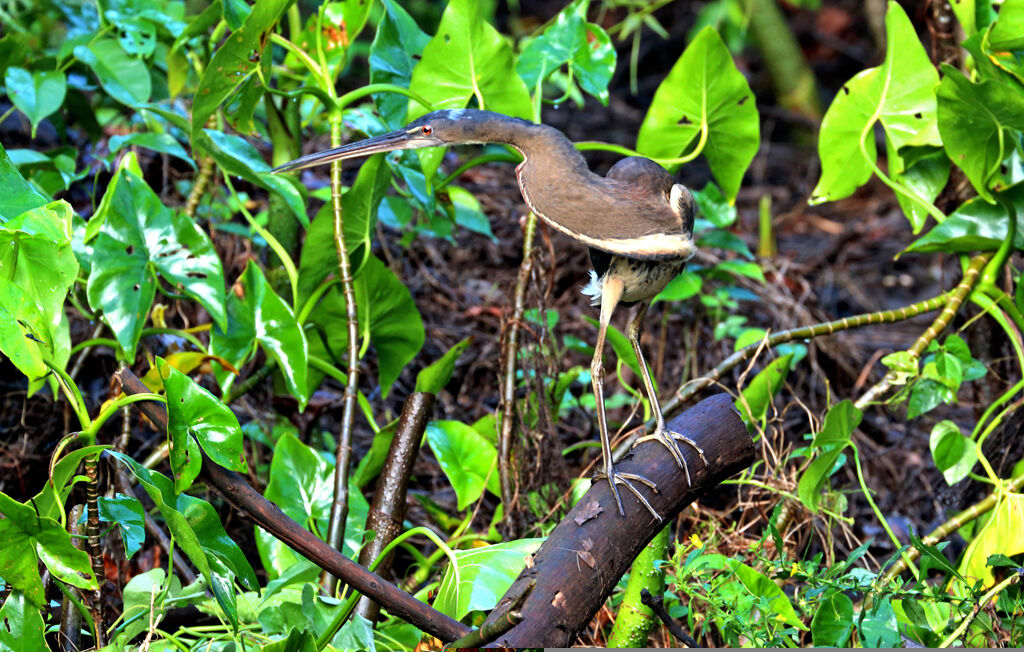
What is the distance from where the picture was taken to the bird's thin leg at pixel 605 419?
4.84 ft

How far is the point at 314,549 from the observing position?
1.41 metres

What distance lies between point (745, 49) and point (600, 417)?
4616 millimetres

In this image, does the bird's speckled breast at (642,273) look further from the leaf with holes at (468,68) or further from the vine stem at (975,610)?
the vine stem at (975,610)

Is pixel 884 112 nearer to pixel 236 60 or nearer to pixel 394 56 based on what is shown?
pixel 394 56

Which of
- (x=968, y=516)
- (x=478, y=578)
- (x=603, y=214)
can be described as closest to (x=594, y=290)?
(x=603, y=214)

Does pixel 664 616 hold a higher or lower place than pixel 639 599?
higher

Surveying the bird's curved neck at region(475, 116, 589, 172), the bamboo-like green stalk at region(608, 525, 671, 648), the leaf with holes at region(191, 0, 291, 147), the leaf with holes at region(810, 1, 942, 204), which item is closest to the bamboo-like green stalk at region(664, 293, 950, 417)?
the leaf with holes at region(810, 1, 942, 204)

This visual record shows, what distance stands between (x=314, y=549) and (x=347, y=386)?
2.17 feet

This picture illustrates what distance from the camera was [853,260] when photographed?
4012mm

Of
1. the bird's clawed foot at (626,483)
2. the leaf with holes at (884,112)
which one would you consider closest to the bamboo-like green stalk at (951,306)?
the leaf with holes at (884,112)

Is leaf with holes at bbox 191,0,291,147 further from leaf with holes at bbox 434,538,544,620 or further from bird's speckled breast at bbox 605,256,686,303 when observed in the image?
leaf with holes at bbox 434,538,544,620

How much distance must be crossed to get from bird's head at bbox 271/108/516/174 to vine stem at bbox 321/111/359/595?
300mm

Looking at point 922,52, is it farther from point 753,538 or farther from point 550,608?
point 550,608

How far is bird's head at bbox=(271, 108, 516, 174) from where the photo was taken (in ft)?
Result: 4.99
